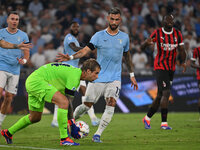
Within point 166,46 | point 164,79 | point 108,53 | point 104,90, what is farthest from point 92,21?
point 104,90

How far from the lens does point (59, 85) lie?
7.77 m

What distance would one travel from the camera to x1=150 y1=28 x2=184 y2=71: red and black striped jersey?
441 inches

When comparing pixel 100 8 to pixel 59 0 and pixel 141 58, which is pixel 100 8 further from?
pixel 141 58

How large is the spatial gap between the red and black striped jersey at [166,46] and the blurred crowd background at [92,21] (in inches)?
231

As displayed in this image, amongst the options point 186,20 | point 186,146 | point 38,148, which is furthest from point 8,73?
point 186,20

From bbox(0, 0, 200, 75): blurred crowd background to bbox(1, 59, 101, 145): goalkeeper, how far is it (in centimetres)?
881

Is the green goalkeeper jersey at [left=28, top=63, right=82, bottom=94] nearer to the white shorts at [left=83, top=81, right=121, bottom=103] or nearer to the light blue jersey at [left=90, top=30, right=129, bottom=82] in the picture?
the white shorts at [left=83, top=81, right=121, bottom=103]

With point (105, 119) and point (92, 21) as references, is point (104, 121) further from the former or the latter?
point (92, 21)

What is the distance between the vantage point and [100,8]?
20.6 meters

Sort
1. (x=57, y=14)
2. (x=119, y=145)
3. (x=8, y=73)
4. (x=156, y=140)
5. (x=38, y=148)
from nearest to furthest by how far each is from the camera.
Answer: (x=38, y=148), (x=119, y=145), (x=156, y=140), (x=8, y=73), (x=57, y=14)

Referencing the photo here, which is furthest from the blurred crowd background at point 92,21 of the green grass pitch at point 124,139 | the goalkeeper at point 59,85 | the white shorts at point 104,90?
the goalkeeper at point 59,85

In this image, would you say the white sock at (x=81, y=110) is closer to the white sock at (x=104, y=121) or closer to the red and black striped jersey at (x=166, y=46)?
the white sock at (x=104, y=121)

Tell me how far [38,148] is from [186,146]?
2.52m

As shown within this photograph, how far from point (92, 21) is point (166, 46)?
880cm
